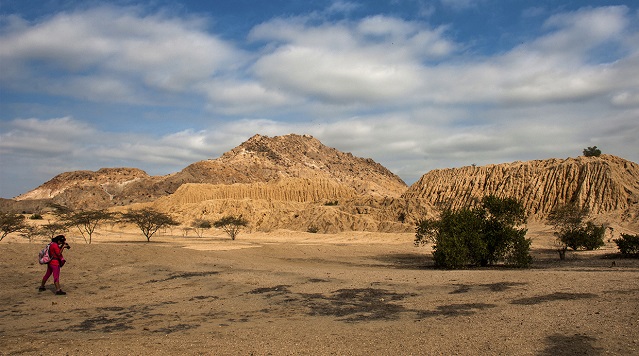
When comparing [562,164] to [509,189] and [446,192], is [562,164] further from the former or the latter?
[446,192]

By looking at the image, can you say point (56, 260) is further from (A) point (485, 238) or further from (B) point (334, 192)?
(B) point (334, 192)

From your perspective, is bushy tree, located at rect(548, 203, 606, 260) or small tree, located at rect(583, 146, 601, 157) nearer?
bushy tree, located at rect(548, 203, 606, 260)

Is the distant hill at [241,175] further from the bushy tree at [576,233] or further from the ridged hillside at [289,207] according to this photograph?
the bushy tree at [576,233]

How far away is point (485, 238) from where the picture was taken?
20.3 meters

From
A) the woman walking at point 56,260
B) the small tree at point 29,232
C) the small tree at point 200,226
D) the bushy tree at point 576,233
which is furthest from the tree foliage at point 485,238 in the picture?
the small tree at point 200,226

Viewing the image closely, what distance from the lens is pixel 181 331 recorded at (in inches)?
336

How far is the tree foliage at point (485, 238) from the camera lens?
18938 millimetres

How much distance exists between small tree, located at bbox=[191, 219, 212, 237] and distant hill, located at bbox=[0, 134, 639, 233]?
8.20ft

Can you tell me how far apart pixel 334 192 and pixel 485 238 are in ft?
246

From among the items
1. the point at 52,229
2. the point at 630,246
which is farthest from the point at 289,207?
the point at 630,246

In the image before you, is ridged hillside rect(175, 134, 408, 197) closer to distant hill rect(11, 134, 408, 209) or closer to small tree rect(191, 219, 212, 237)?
distant hill rect(11, 134, 408, 209)

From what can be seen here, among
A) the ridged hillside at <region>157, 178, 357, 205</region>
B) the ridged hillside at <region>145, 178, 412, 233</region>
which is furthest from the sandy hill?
the ridged hillside at <region>157, 178, 357, 205</region>

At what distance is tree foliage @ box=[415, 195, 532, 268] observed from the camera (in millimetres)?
18938

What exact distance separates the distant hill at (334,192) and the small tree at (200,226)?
98.4 inches
